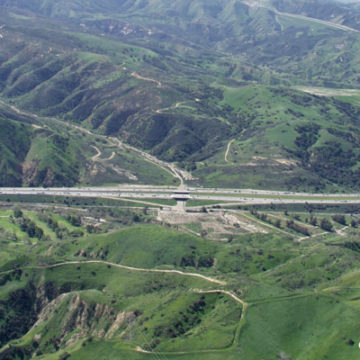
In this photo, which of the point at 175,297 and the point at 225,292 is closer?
the point at 225,292

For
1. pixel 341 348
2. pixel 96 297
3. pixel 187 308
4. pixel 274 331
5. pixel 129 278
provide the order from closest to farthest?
1. pixel 341 348
2. pixel 274 331
3. pixel 187 308
4. pixel 96 297
5. pixel 129 278

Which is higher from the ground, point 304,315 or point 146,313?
point 304,315

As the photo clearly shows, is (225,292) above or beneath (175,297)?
above

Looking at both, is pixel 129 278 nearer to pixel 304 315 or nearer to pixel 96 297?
pixel 96 297

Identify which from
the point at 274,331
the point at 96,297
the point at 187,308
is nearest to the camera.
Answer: the point at 274,331

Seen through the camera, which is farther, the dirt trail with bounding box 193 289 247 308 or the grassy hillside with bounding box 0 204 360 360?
the dirt trail with bounding box 193 289 247 308

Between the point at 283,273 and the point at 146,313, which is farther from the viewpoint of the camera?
the point at 283,273

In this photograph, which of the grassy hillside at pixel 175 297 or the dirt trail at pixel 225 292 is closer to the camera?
the grassy hillside at pixel 175 297

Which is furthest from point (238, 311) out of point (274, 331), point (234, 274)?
point (234, 274)

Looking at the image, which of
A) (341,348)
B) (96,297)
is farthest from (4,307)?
(341,348)

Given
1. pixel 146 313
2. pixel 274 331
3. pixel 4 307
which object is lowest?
pixel 4 307
